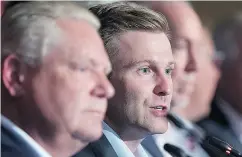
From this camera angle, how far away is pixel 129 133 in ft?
3.30

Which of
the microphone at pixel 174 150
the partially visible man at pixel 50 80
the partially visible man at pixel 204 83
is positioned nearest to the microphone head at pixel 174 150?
the microphone at pixel 174 150

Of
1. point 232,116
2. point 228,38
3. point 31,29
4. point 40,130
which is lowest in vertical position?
point 232,116

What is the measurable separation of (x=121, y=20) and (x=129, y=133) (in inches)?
6.1

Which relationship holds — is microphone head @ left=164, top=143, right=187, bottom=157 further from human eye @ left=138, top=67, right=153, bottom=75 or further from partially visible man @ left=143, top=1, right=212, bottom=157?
human eye @ left=138, top=67, right=153, bottom=75

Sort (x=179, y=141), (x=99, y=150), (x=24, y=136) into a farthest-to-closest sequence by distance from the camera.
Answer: (x=179, y=141) → (x=99, y=150) → (x=24, y=136)

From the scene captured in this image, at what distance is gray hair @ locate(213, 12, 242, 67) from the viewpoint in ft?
4.05

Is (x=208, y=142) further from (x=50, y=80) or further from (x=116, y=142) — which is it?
(x=50, y=80)

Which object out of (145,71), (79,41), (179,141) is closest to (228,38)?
(179,141)

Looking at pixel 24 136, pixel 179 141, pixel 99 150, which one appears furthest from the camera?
pixel 179 141

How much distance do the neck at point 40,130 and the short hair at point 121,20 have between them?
182mm

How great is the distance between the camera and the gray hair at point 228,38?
124 cm

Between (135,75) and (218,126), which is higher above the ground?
(135,75)

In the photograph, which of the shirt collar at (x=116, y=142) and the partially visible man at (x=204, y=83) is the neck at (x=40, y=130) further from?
the partially visible man at (x=204, y=83)

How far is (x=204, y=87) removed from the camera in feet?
4.18
